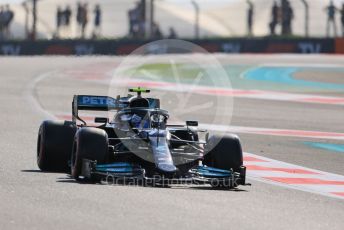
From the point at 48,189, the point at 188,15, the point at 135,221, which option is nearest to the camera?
the point at 135,221

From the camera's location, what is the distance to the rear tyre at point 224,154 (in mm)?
12203

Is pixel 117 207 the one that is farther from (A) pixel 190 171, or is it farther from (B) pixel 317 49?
(B) pixel 317 49

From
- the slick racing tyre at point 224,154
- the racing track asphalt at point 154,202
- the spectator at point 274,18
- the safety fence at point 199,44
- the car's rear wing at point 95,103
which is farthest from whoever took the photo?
the spectator at point 274,18

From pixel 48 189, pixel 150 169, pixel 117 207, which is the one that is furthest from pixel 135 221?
pixel 150 169

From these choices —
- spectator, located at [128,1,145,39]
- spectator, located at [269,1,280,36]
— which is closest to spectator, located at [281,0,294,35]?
spectator, located at [269,1,280,36]

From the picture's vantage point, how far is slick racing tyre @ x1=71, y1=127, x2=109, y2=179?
11617mm

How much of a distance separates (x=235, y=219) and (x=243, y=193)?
2.14m

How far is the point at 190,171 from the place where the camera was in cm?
1183

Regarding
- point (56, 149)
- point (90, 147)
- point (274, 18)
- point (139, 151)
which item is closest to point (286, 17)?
point (274, 18)

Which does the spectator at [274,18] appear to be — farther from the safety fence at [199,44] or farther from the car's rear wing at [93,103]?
the car's rear wing at [93,103]

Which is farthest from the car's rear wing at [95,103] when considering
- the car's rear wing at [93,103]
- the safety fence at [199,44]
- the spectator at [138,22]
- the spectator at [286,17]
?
the spectator at [138,22]

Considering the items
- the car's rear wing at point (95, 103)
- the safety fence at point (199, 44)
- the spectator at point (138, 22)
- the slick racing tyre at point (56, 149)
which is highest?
the spectator at point (138, 22)

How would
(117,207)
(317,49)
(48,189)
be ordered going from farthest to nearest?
(317,49) → (48,189) → (117,207)

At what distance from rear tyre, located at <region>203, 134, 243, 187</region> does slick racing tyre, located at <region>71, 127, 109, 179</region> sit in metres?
1.25
